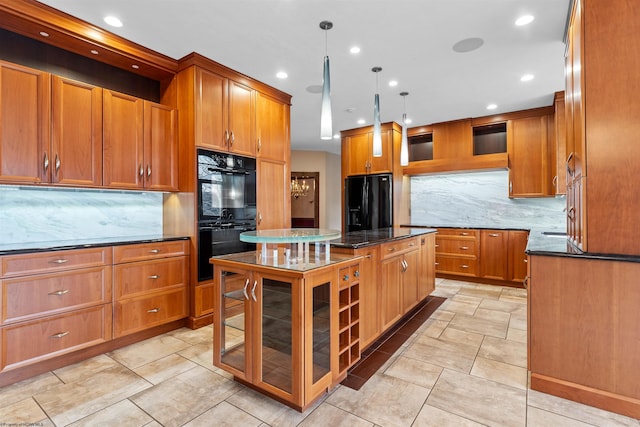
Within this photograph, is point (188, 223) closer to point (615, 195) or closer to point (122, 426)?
point (122, 426)

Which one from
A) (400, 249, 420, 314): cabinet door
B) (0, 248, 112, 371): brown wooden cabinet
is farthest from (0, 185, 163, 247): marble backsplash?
(400, 249, 420, 314): cabinet door

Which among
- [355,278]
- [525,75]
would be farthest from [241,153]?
[525,75]

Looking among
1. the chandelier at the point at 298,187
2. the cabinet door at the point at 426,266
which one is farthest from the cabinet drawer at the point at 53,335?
the chandelier at the point at 298,187

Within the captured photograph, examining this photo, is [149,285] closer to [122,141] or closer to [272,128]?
[122,141]

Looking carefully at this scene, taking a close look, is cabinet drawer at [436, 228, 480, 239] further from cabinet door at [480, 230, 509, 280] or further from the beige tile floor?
the beige tile floor

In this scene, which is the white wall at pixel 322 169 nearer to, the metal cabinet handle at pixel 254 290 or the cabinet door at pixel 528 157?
the cabinet door at pixel 528 157

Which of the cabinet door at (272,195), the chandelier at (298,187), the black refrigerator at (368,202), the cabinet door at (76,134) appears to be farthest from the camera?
the chandelier at (298,187)

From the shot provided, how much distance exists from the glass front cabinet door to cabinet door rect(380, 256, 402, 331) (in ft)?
3.03

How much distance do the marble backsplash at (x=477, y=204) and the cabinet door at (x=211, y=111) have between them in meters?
4.07

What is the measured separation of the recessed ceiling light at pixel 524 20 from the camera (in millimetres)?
2449

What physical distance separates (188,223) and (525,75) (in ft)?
13.6

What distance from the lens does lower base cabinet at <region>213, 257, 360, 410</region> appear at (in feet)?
5.50

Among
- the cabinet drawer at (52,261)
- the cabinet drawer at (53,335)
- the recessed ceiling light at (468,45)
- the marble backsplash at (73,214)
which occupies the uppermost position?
the recessed ceiling light at (468,45)

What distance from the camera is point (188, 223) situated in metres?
3.11
